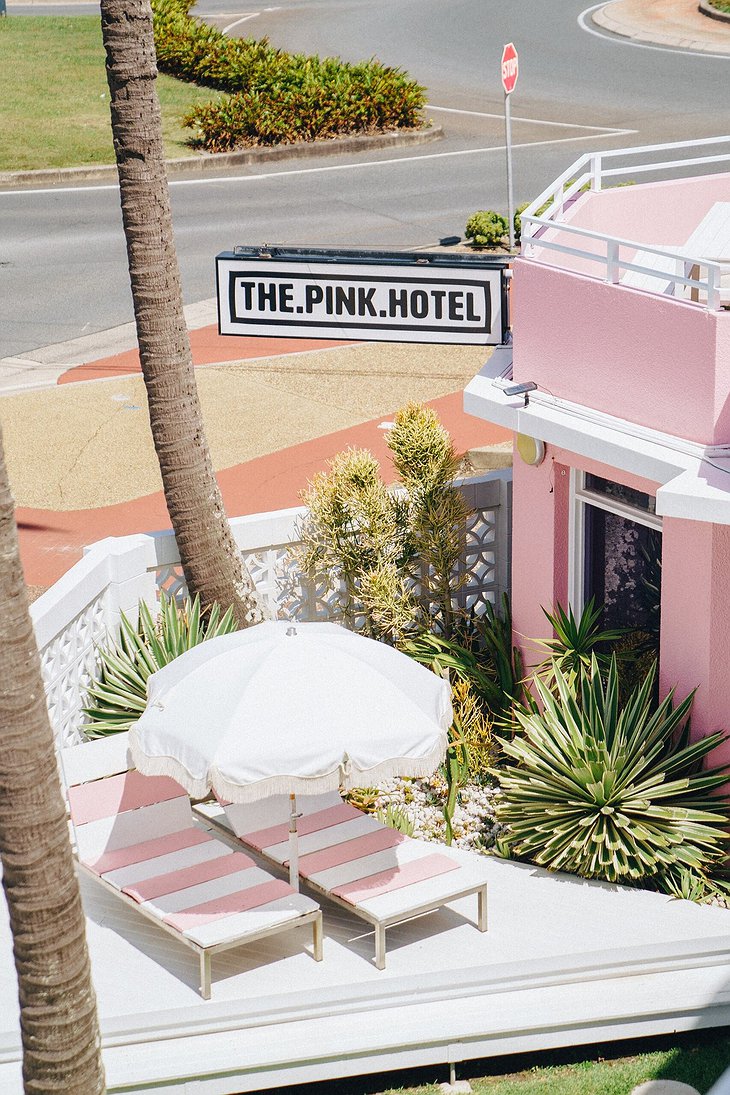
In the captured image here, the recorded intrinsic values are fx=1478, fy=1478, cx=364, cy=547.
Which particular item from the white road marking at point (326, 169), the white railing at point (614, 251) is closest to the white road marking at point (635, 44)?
the white road marking at point (326, 169)

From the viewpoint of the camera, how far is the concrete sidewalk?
45.4 feet

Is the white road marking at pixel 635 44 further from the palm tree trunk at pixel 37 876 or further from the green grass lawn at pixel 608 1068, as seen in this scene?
the palm tree trunk at pixel 37 876

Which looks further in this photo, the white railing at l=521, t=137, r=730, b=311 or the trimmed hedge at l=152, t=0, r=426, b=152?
the trimmed hedge at l=152, t=0, r=426, b=152

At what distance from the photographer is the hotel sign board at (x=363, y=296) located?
336 inches

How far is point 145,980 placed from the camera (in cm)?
766

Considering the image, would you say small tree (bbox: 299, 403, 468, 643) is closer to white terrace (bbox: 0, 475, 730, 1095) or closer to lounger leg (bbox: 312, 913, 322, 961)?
white terrace (bbox: 0, 475, 730, 1095)

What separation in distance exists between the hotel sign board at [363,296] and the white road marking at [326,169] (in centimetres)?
1857

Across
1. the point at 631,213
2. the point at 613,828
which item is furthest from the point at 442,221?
the point at 613,828

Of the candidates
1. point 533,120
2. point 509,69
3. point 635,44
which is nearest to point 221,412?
point 509,69

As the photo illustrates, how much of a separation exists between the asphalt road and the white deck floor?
1238 centimetres

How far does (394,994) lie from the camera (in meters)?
7.24

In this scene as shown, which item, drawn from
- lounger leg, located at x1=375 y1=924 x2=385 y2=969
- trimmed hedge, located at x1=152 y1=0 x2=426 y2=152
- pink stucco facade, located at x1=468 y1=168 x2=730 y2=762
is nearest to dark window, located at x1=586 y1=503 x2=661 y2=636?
pink stucco facade, located at x1=468 y1=168 x2=730 y2=762

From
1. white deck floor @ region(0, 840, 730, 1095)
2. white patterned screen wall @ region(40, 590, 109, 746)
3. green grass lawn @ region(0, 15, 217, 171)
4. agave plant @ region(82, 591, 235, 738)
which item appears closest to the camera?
white deck floor @ region(0, 840, 730, 1095)

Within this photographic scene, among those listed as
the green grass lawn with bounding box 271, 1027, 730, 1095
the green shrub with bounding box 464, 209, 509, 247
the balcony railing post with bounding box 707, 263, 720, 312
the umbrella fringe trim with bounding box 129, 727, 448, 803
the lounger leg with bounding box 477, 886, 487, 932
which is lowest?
the green grass lawn with bounding box 271, 1027, 730, 1095
